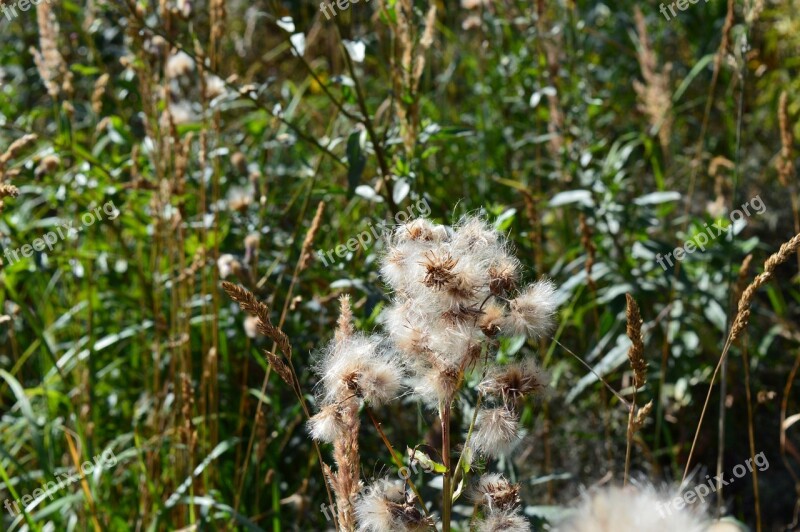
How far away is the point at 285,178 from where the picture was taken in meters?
3.53

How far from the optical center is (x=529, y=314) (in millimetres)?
1241

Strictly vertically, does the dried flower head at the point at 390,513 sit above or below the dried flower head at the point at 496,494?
above

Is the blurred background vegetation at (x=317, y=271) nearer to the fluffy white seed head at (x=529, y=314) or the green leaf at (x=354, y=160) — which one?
the green leaf at (x=354, y=160)

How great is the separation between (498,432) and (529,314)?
170mm

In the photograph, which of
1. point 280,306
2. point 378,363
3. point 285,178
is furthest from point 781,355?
point 378,363

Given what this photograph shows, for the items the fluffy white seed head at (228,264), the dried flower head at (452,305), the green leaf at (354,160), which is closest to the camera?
the dried flower head at (452,305)

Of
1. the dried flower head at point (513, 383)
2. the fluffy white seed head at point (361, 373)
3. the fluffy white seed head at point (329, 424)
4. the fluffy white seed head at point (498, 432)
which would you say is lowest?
the fluffy white seed head at point (498, 432)

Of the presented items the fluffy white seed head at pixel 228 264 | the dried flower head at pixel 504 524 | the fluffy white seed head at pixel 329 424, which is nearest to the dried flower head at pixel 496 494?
the dried flower head at pixel 504 524

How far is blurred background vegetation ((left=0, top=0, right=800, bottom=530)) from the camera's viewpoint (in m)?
2.20

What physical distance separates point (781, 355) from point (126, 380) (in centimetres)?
220

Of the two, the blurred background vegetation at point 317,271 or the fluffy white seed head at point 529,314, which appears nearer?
the fluffy white seed head at point 529,314

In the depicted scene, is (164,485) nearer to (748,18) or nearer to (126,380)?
(126,380)

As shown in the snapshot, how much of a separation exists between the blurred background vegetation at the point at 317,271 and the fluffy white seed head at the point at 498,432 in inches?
26.8

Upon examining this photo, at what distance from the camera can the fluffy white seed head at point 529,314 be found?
1.24 meters
